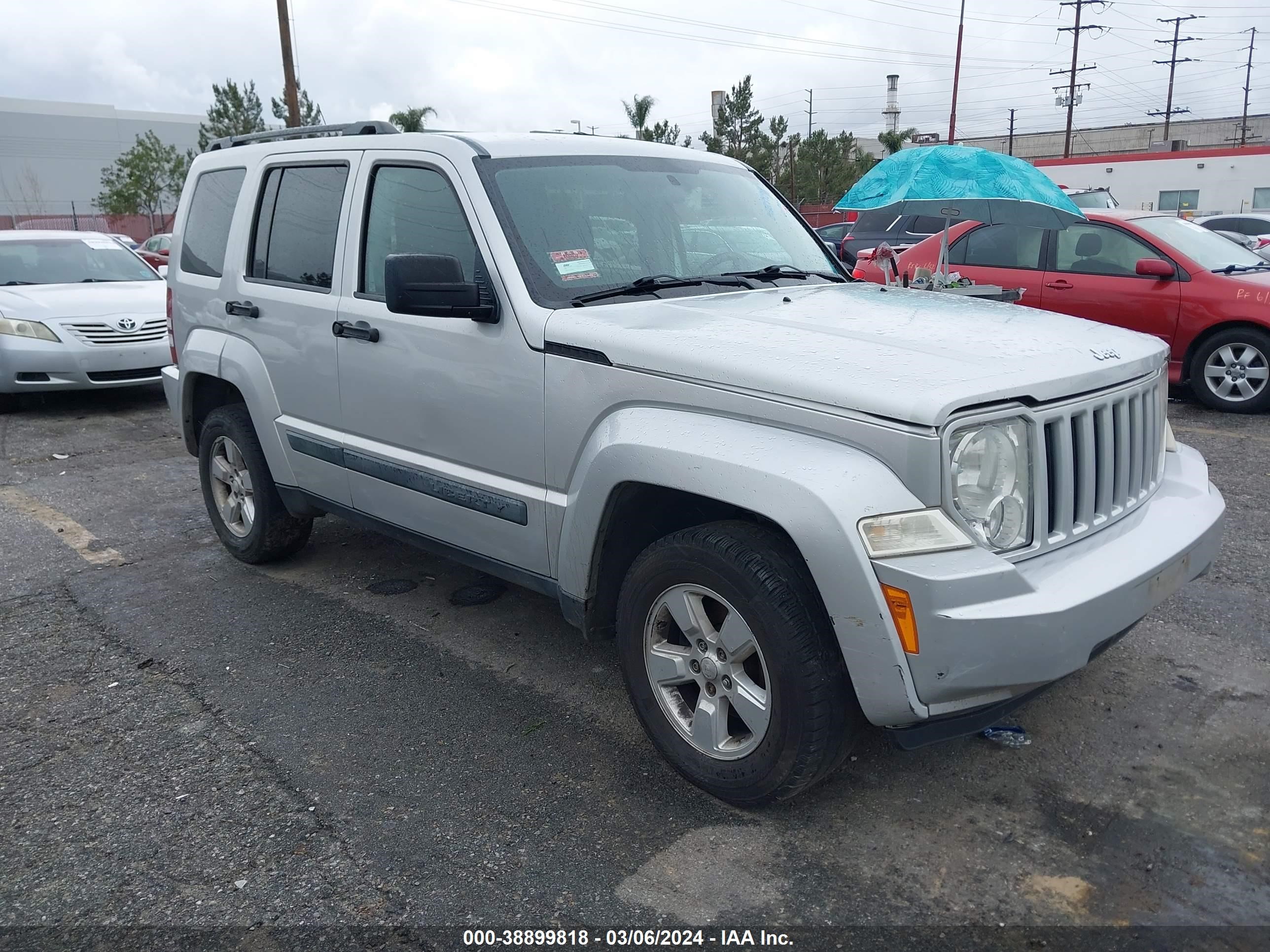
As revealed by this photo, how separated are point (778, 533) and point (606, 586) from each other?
75cm

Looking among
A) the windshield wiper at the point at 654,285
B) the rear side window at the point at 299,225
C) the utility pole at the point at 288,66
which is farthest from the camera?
the utility pole at the point at 288,66

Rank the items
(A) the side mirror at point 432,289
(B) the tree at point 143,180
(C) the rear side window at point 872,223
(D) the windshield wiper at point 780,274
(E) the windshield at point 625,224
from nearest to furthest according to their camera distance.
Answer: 1. (A) the side mirror at point 432,289
2. (E) the windshield at point 625,224
3. (D) the windshield wiper at point 780,274
4. (C) the rear side window at point 872,223
5. (B) the tree at point 143,180

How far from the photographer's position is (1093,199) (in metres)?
13.7

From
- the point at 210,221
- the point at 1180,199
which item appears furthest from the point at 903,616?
the point at 1180,199

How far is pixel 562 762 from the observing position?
3.27 meters

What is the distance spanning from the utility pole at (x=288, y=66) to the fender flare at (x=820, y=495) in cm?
1903

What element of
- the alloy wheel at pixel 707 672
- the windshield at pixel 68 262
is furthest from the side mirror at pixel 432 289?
the windshield at pixel 68 262

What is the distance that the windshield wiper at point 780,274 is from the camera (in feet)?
12.6

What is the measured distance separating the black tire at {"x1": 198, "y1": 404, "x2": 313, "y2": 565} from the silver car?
0.50 ft

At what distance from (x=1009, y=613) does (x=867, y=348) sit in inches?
32.7

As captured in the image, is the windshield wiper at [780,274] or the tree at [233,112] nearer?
the windshield wiper at [780,274]

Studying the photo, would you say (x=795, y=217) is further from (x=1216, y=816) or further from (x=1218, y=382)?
(x=1218, y=382)

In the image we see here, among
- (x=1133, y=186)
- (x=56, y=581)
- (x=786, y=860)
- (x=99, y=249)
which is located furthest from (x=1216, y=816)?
(x=1133, y=186)

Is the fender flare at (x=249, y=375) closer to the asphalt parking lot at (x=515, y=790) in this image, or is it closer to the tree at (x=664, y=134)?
the asphalt parking lot at (x=515, y=790)
